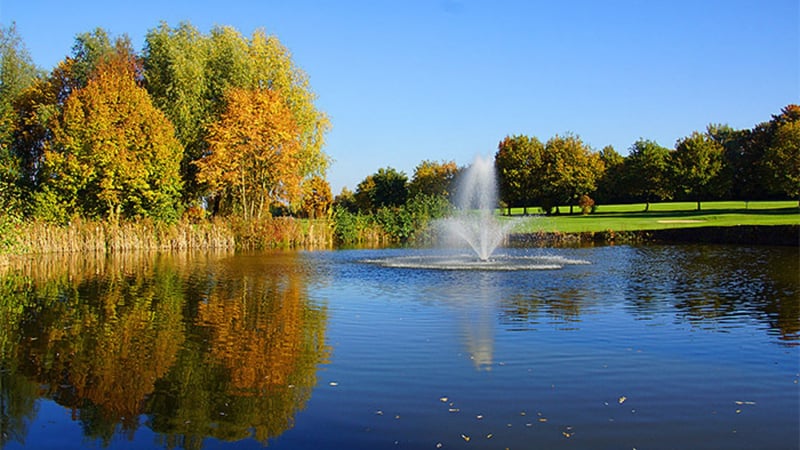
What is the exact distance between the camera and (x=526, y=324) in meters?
13.3

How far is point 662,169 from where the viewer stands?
67.9m

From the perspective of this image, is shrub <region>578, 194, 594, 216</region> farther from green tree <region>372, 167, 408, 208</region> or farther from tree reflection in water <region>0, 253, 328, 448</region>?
tree reflection in water <region>0, 253, 328, 448</region>

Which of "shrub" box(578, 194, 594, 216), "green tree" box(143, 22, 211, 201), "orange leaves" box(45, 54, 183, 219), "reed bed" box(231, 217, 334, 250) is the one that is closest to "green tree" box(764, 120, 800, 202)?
"shrub" box(578, 194, 594, 216)

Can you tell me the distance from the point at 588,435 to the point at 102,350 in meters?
7.74

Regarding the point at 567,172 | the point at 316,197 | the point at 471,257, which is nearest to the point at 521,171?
the point at 567,172

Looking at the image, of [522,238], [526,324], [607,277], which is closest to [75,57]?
[522,238]

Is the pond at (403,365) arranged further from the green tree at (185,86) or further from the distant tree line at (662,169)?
the distant tree line at (662,169)

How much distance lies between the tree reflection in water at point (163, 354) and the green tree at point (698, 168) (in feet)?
175

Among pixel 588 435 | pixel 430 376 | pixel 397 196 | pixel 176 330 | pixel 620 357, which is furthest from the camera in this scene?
pixel 397 196

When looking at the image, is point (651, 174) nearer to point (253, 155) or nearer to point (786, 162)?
point (786, 162)

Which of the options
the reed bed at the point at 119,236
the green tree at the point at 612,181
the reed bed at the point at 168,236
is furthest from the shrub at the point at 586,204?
the reed bed at the point at 119,236

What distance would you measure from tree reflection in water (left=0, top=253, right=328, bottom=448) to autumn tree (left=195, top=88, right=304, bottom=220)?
20.8 metres

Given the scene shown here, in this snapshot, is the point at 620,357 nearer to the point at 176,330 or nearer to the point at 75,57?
the point at 176,330

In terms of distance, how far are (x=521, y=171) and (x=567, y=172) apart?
18.7 ft
